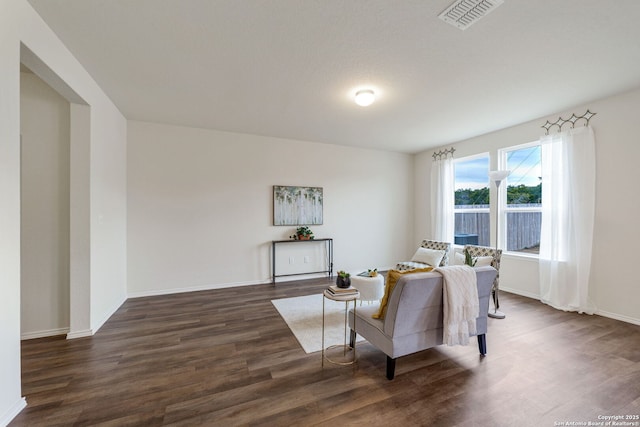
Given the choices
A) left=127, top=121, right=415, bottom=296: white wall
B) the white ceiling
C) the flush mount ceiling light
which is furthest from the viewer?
left=127, top=121, right=415, bottom=296: white wall

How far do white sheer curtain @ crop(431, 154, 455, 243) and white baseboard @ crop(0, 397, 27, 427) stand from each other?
5.85 m

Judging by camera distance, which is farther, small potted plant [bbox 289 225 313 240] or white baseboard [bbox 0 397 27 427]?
small potted plant [bbox 289 225 313 240]

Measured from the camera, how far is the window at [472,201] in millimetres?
4812

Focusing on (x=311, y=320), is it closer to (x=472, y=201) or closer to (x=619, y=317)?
(x=619, y=317)

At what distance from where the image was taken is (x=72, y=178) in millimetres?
2645

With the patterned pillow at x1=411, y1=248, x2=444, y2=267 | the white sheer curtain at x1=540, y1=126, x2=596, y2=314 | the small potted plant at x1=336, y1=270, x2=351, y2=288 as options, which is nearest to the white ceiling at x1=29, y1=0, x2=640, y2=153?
the white sheer curtain at x1=540, y1=126, x2=596, y2=314

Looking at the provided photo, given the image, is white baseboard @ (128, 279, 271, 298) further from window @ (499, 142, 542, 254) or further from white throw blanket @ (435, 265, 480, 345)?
window @ (499, 142, 542, 254)

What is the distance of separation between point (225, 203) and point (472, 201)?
467 centimetres

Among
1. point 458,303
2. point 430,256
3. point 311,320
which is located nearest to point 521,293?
point 430,256

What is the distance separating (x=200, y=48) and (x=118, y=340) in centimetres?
295

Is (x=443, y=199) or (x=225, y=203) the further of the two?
Answer: (x=443, y=199)

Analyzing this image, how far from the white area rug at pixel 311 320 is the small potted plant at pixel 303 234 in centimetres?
124

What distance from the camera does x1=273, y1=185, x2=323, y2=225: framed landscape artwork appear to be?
4914 millimetres

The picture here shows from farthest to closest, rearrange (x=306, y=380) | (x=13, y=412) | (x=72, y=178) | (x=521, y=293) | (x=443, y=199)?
(x=443, y=199) → (x=521, y=293) → (x=72, y=178) → (x=306, y=380) → (x=13, y=412)
